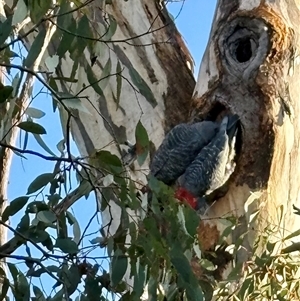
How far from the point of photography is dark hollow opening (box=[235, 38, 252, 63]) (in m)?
1.64

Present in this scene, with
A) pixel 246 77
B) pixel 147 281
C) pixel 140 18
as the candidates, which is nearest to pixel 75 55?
pixel 147 281

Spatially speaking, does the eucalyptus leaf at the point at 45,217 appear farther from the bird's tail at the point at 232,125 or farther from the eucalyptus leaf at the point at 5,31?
the bird's tail at the point at 232,125

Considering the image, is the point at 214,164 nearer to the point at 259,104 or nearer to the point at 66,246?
the point at 259,104

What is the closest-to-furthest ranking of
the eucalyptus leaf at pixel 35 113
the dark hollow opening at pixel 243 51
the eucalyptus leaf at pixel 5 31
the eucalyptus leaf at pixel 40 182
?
the eucalyptus leaf at pixel 5 31 → the eucalyptus leaf at pixel 40 182 → the eucalyptus leaf at pixel 35 113 → the dark hollow opening at pixel 243 51

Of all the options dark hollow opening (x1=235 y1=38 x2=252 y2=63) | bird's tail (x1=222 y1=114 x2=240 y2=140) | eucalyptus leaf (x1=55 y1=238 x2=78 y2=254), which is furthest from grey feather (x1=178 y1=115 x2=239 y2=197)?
eucalyptus leaf (x1=55 y1=238 x2=78 y2=254)

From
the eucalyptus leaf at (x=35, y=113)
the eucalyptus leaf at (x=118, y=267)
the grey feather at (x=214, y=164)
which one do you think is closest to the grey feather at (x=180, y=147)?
the grey feather at (x=214, y=164)

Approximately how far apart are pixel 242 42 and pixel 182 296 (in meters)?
0.60

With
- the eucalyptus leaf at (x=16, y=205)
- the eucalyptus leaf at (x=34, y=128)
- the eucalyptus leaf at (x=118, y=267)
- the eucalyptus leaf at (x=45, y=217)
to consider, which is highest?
the eucalyptus leaf at (x=34, y=128)

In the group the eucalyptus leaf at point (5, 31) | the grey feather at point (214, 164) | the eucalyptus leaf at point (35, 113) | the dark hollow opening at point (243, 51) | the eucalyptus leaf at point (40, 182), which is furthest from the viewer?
the dark hollow opening at point (243, 51)

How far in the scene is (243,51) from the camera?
5.43ft

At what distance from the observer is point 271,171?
1.58 metres

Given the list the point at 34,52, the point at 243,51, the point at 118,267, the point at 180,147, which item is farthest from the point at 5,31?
the point at 243,51

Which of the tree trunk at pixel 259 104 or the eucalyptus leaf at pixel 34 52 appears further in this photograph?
the tree trunk at pixel 259 104

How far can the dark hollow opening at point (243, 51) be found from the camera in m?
1.64
